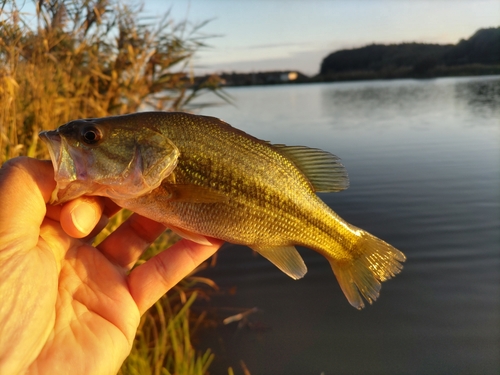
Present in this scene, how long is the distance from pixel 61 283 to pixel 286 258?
158 centimetres

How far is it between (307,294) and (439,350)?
2.01 m

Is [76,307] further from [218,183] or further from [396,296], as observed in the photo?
[396,296]

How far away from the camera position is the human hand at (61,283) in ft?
7.07

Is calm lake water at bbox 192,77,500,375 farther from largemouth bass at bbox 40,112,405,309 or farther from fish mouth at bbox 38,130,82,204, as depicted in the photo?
fish mouth at bbox 38,130,82,204

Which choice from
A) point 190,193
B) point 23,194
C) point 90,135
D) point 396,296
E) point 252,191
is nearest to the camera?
point 23,194

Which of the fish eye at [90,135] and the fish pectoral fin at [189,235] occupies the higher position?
the fish eye at [90,135]

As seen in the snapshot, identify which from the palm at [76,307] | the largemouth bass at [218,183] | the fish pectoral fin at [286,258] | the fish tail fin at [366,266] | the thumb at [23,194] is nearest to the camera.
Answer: the thumb at [23,194]

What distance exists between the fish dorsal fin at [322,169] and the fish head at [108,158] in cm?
94

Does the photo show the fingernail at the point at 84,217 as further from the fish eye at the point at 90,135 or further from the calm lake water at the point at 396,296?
the calm lake water at the point at 396,296

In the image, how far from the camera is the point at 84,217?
238 cm

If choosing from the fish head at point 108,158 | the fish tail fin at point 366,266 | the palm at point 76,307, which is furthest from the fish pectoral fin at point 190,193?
the fish tail fin at point 366,266

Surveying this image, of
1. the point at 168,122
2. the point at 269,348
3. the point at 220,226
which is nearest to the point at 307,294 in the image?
the point at 269,348

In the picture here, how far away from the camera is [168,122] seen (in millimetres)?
2518

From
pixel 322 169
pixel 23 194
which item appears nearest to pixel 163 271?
pixel 23 194
